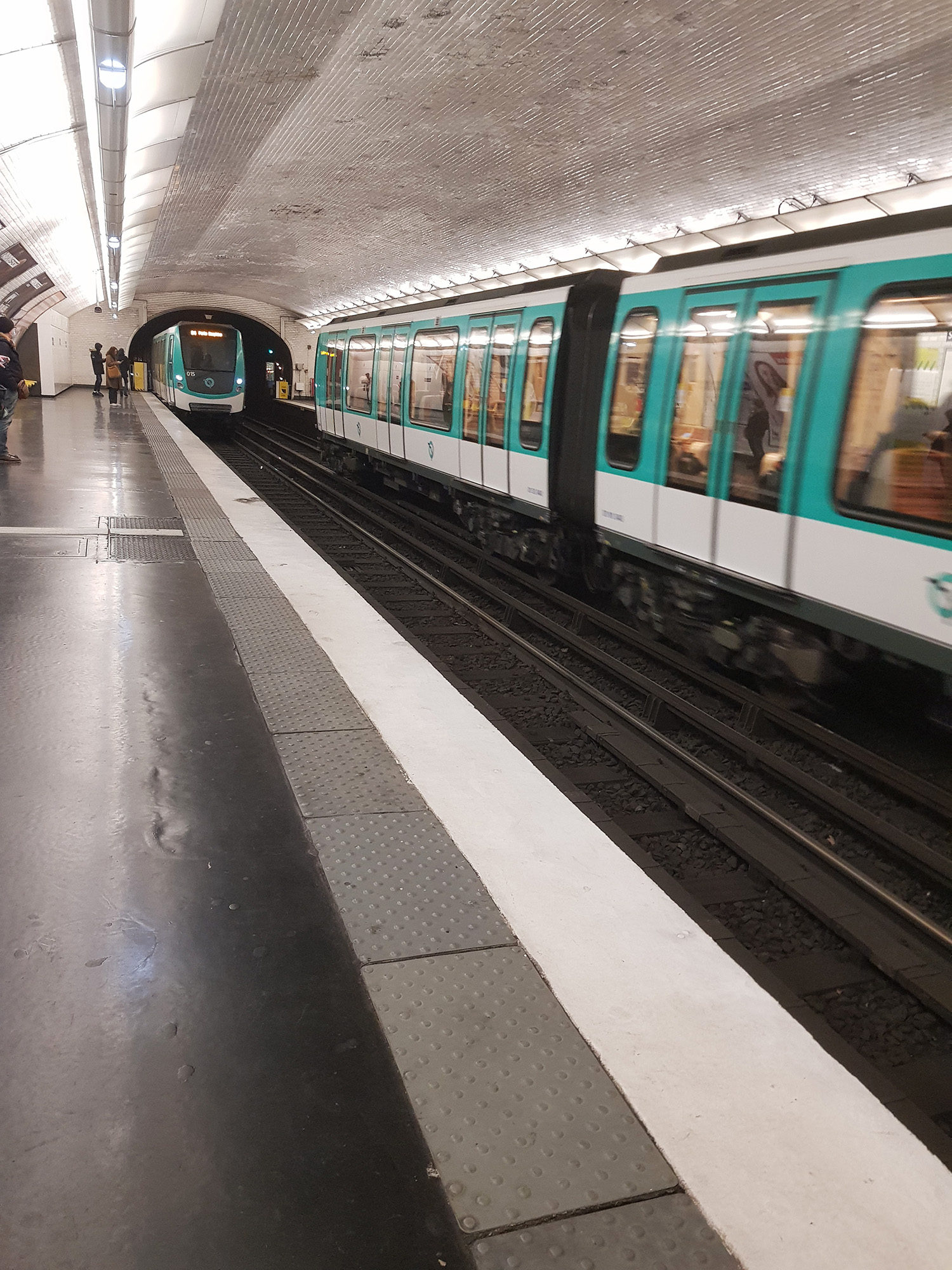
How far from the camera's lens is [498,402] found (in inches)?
360

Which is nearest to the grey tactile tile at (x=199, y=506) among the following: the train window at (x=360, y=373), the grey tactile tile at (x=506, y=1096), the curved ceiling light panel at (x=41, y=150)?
the train window at (x=360, y=373)

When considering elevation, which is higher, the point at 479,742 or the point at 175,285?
the point at 175,285

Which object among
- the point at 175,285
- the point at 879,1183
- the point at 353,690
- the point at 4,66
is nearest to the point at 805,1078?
the point at 879,1183

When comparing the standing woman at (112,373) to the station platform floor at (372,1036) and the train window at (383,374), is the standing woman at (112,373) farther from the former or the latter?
the station platform floor at (372,1036)

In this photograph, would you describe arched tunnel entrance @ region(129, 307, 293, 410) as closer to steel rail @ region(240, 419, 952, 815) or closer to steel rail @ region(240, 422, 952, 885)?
steel rail @ region(240, 419, 952, 815)

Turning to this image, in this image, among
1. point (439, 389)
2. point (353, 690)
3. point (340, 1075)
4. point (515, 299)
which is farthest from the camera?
point (439, 389)

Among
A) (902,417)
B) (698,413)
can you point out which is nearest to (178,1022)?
(902,417)

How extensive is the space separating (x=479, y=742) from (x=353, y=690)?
85 cm

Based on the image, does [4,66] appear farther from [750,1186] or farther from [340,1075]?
[750,1186]

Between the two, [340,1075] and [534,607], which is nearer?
[340,1075]

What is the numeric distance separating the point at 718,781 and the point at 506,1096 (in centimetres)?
300

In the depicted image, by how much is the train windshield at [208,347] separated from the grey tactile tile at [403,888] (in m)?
23.9

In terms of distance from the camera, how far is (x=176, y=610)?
569 centimetres

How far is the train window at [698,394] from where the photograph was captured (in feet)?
19.1
